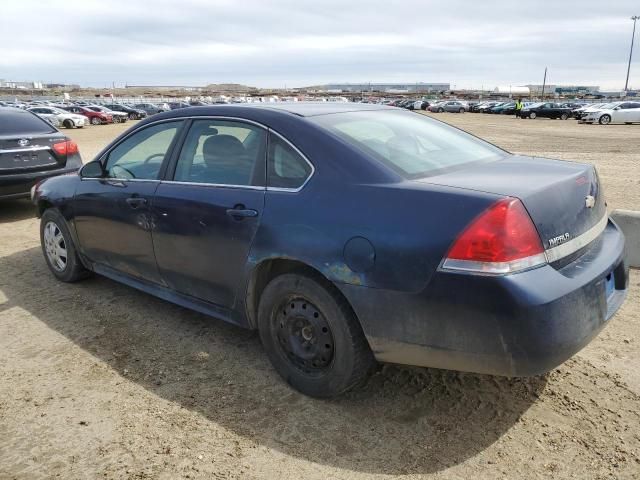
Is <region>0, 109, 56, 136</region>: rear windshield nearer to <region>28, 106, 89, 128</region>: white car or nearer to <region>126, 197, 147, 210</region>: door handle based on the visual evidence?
<region>126, 197, 147, 210</region>: door handle

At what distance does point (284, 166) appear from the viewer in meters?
3.13

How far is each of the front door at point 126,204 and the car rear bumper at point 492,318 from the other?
1876 mm

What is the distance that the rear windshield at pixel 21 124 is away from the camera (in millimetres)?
7699

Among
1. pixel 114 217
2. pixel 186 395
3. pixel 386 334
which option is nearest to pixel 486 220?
pixel 386 334

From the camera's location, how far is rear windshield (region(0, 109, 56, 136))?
7699 millimetres

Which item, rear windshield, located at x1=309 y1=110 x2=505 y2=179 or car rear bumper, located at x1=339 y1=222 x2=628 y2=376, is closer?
car rear bumper, located at x1=339 y1=222 x2=628 y2=376

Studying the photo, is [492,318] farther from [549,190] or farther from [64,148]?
[64,148]

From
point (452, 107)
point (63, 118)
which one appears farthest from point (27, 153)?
point (452, 107)

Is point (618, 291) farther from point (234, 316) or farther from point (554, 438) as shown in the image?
point (234, 316)

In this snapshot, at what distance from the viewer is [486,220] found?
237 centimetres

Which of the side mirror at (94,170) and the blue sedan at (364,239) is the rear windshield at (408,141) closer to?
the blue sedan at (364,239)

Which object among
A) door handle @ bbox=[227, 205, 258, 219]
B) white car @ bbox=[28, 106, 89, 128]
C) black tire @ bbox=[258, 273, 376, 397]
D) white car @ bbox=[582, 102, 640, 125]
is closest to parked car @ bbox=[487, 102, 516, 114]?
white car @ bbox=[582, 102, 640, 125]

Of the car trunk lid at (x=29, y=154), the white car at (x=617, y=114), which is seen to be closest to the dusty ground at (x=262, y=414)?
the car trunk lid at (x=29, y=154)

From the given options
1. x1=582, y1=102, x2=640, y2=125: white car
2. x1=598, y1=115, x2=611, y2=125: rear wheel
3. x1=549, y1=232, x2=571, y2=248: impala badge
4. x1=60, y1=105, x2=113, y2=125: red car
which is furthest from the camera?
x1=60, y1=105, x2=113, y2=125: red car
